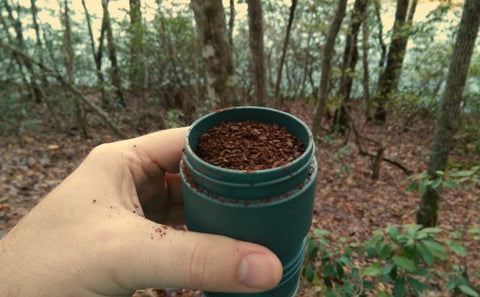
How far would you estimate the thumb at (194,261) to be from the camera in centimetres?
123

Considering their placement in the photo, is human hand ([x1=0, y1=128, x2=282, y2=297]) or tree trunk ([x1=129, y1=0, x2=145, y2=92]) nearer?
human hand ([x1=0, y1=128, x2=282, y2=297])

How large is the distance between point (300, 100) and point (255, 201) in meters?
11.0

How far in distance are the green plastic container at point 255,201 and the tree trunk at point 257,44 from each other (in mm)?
3068

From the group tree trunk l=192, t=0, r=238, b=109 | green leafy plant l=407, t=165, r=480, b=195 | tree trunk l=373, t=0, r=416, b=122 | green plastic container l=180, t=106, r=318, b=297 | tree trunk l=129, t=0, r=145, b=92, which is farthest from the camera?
tree trunk l=373, t=0, r=416, b=122

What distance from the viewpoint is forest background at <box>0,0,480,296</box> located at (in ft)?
12.2

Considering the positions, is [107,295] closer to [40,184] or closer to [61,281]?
[61,281]

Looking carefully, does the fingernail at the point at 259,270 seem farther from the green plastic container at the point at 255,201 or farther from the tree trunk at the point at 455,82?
the tree trunk at the point at 455,82

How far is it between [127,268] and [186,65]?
24.6 feet

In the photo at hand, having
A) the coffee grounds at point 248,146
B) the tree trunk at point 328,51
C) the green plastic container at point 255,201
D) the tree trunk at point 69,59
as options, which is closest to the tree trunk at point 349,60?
the tree trunk at point 328,51

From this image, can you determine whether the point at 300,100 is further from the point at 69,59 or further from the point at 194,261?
the point at 194,261

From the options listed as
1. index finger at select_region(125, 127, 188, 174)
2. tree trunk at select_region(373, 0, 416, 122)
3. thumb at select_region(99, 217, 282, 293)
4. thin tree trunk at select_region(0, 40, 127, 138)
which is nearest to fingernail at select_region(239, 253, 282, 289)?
thumb at select_region(99, 217, 282, 293)

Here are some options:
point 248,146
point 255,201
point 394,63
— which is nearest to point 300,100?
point 394,63

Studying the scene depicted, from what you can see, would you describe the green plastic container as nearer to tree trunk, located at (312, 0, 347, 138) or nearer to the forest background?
the forest background

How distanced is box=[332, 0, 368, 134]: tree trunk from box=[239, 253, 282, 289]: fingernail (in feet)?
20.8
